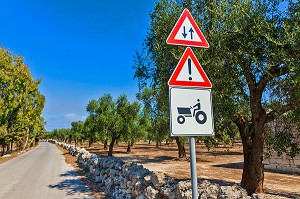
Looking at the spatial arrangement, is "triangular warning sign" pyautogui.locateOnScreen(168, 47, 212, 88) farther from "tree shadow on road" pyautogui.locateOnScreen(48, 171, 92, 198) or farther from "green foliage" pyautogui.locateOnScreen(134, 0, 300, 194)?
"tree shadow on road" pyautogui.locateOnScreen(48, 171, 92, 198)

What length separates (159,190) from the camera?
7.50m

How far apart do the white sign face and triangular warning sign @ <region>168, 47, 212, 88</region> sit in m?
0.10

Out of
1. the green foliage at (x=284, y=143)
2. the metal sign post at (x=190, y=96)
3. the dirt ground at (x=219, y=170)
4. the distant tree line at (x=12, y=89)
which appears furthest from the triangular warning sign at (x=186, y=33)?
the distant tree line at (x=12, y=89)

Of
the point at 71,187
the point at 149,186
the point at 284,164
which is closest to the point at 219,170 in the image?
the point at 284,164

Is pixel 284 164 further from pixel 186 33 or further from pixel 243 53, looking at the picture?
pixel 186 33

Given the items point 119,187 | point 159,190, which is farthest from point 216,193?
point 119,187

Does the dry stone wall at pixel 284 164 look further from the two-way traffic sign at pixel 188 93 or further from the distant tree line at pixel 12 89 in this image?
the distant tree line at pixel 12 89

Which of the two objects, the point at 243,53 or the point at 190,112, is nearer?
the point at 190,112

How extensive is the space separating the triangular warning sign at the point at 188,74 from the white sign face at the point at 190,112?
0.10 meters

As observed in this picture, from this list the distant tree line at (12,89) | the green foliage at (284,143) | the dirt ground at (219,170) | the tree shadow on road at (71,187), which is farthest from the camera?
the distant tree line at (12,89)

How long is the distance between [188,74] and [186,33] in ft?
2.20

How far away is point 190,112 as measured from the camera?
3.24 metres

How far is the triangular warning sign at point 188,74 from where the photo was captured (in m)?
3.39

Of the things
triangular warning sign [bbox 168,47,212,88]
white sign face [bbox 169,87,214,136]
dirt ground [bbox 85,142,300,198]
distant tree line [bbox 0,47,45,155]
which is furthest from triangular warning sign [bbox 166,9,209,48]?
distant tree line [bbox 0,47,45,155]
